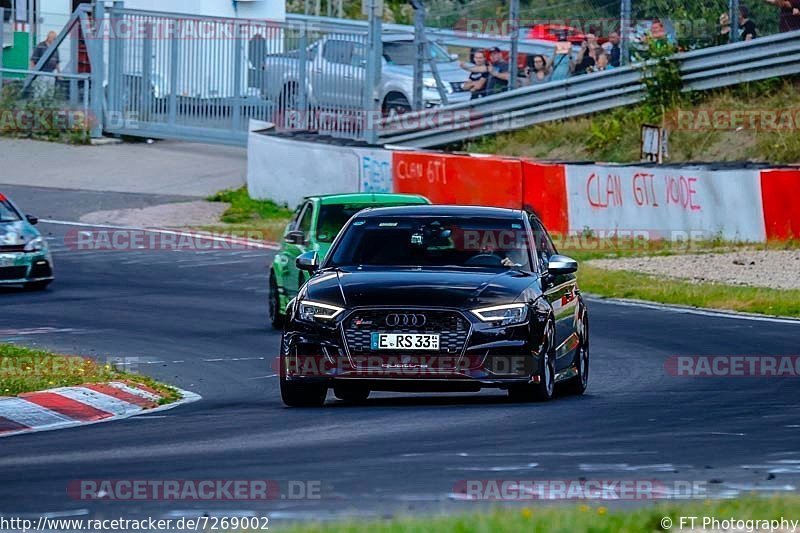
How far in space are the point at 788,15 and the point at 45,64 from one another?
741 inches

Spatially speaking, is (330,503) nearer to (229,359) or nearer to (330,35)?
(229,359)

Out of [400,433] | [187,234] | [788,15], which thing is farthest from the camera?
[788,15]

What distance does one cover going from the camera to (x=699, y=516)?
6.73m

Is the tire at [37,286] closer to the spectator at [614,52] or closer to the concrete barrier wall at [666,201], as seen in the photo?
the concrete barrier wall at [666,201]

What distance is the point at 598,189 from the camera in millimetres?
27438

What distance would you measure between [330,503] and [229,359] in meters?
8.49

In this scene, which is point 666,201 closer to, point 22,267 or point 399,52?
point 22,267

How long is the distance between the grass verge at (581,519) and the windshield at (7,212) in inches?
668

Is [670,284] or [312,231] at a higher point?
[312,231]

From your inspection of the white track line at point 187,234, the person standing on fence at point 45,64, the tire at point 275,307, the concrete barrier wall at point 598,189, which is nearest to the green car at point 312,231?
the tire at point 275,307

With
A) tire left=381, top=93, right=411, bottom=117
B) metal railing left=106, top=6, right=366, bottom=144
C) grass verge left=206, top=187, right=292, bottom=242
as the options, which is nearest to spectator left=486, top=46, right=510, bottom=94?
tire left=381, top=93, right=411, bottom=117

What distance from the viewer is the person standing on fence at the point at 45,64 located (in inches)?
1622

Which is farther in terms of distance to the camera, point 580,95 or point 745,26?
point 580,95

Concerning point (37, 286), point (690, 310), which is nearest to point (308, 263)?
point (690, 310)
